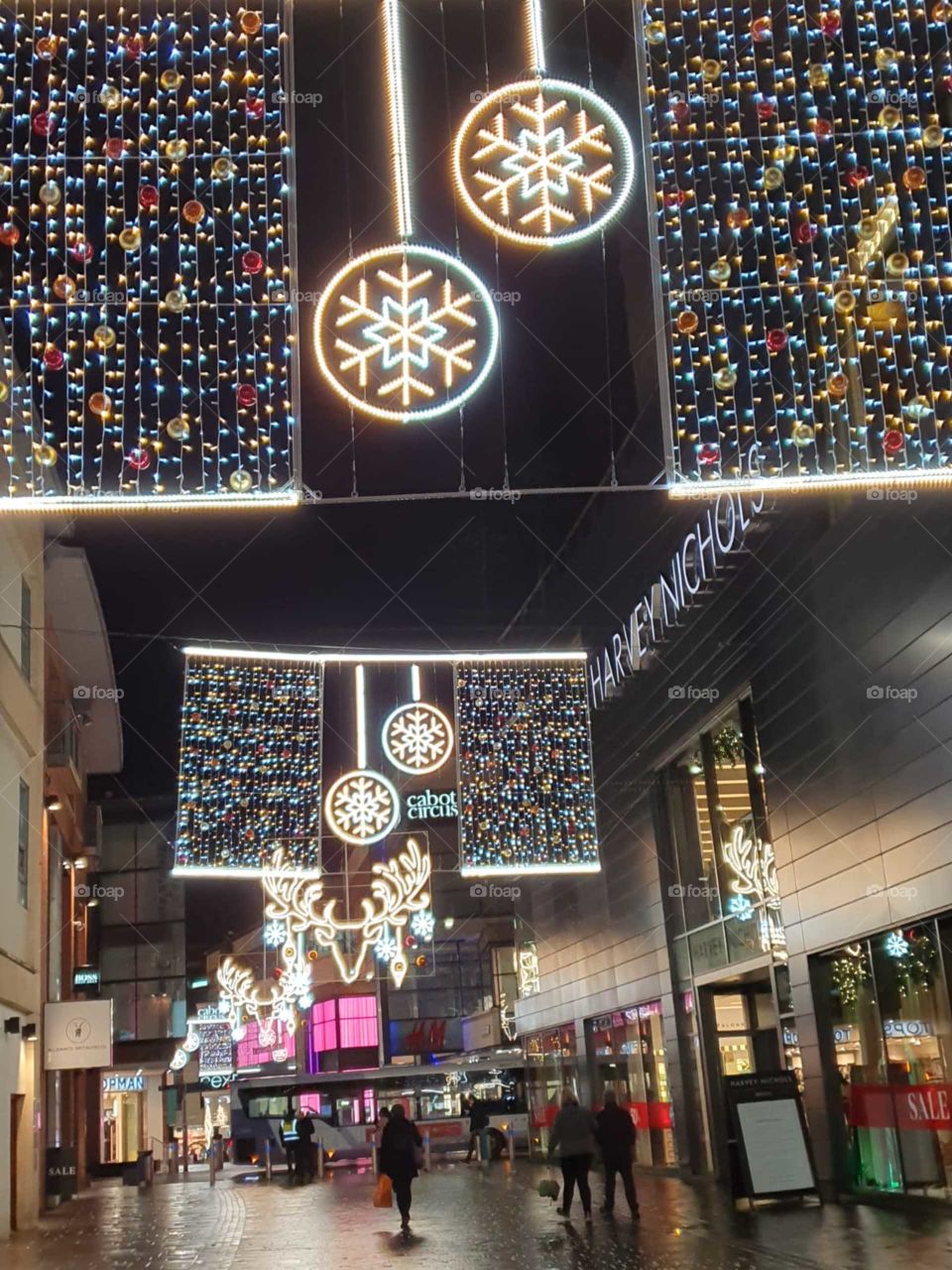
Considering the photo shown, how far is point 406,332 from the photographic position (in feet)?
31.1

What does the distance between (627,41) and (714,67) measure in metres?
4.17

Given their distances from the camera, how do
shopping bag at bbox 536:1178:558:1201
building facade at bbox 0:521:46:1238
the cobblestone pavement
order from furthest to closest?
building facade at bbox 0:521:46:1238
shopping bag at bbox 536:1178:558:1201
the cobblestone pavement

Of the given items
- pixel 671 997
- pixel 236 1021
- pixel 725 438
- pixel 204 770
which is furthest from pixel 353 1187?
pixel 725 438

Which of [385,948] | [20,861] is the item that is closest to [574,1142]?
[385,948]

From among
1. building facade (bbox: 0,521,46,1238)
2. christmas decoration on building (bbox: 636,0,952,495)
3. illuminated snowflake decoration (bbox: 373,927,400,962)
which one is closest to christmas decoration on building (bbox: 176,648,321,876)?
illuminated snowflake decoration (bbox: 373,927,400,962)

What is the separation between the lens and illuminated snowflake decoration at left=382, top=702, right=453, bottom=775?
666 inches

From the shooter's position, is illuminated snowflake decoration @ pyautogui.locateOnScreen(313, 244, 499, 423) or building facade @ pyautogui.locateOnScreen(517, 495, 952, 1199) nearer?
illuminated snowflake decoration @ pyautogui.locateOnScreen(313, 244, 499, 423)

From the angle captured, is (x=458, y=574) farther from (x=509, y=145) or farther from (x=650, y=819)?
(x=509, y=145)

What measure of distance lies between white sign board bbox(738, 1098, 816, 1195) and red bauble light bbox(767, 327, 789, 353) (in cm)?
956

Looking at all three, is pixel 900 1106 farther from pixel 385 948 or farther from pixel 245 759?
pixel 385 948

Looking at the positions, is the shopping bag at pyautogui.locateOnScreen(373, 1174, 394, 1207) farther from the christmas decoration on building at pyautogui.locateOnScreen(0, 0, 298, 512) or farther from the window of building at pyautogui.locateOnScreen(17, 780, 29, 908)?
the christmas decoration on building at pyautogui.locateOnScreen(0, 0, 298, 512)

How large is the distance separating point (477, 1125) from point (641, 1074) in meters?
12.8

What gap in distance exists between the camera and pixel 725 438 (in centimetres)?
1031

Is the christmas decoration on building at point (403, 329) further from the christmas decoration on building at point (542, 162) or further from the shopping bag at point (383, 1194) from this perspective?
the shopping bag at point (383, 1194)
